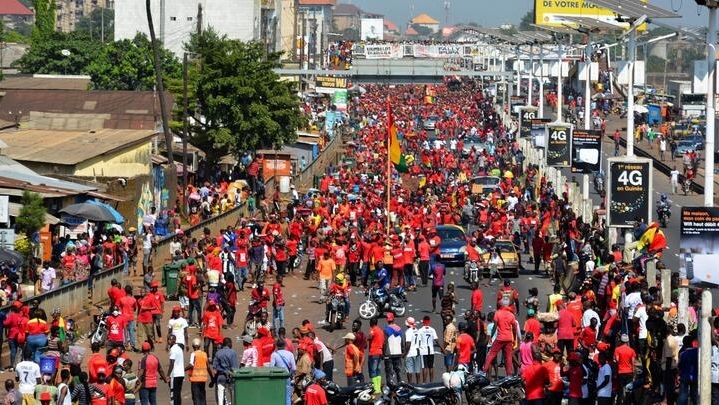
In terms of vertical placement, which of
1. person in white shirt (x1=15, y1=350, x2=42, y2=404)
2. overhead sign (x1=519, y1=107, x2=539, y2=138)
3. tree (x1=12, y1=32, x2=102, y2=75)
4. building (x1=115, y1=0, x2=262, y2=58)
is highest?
building (x1=115, y1=0, x2=262, y2=58)

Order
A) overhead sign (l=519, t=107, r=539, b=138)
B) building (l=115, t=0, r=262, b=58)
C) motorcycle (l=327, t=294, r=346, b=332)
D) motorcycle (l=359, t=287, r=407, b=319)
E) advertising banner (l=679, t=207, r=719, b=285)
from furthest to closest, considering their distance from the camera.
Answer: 1. building (l=115, t=0, r=262, b=58)
2. overhead sign (l=519, t=107, r=539, b=138)
3. motorcycle (l=359, t=287, r=407, b=319)
4. motorcycle (l=327, t=294, r=346, b=332)
5. advertising banner (l=679, t=207, r=719, b=285)

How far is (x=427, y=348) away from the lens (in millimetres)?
25312

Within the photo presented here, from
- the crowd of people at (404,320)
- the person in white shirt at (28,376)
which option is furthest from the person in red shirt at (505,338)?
the person in white shirt at (28,376)

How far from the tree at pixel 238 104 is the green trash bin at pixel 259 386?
43.2 meters

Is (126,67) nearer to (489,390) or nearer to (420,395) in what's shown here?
(489,390)

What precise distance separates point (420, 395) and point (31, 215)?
16.2 m

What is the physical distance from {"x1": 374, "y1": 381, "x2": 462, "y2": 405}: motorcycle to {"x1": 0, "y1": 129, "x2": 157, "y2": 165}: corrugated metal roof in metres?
25.6

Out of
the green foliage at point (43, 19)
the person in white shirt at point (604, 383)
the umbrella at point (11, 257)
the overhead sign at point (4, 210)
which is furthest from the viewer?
the green foliage at point (43, 19)

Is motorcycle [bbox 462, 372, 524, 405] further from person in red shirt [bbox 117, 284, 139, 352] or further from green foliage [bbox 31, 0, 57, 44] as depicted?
green foliage [bbox 31, 0, 57, 44]

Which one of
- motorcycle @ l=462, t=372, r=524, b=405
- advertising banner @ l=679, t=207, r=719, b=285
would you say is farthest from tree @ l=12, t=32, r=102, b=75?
motorcycle @ l=462, t=372, r=524, b=405

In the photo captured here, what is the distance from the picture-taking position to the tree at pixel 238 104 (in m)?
64.8

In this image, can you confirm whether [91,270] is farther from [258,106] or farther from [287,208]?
[258,106]

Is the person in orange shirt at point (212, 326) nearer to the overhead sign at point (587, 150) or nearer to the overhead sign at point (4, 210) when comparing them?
the overhead sign at point (4, 210)

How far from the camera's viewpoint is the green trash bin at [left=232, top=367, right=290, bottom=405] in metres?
20.8
